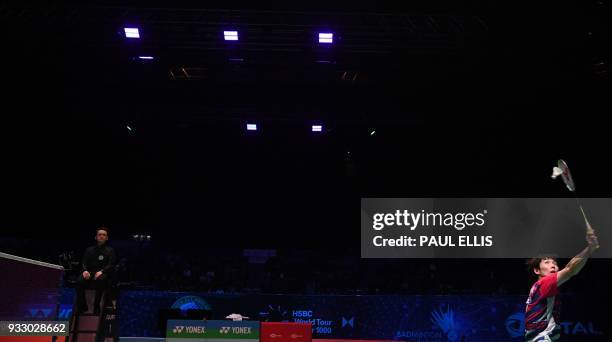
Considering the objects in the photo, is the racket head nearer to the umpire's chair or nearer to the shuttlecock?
the umpire's chair

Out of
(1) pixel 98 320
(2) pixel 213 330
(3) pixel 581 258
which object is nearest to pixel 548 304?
(3) pixel 581 258

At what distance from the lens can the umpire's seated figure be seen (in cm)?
→ 787

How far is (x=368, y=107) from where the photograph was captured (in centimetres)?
1286

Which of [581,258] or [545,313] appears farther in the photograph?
[545,313]

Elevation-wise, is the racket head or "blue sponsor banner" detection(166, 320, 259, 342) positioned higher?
the racket head

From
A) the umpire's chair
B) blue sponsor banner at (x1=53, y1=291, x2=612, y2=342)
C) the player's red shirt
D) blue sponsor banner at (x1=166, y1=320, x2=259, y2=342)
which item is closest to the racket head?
the player's red shirt

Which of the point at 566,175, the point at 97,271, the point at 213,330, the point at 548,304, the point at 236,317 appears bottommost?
the point at 213,330

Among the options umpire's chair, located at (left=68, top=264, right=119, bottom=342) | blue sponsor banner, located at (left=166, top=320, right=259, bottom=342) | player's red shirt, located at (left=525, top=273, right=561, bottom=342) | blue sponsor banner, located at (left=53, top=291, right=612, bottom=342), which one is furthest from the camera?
blue sponsor banner, located at (left=53, top=291, right=612, bottom=342)

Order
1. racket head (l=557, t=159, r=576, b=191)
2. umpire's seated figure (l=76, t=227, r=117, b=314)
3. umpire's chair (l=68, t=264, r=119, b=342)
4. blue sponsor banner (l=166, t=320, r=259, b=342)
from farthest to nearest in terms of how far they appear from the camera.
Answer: blue sponsor banner (l=166, t=320, r=259, b=342) < umpire's seated figure (l=76, t=227, r=117, b=314) < umpire's chair (l=68, t=264, r=119, b=342) < racket head (l=557, t=159, r=576, b=191)

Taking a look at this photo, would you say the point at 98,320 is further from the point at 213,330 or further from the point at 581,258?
the point at 581,258

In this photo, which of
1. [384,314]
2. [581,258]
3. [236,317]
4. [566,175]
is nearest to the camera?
[581,258]

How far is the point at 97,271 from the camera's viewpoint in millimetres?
8117

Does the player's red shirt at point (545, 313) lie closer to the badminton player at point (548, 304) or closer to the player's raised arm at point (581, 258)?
→ the badminton player at point (548, 304)

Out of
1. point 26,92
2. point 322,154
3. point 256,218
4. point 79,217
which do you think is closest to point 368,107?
point 322,154
